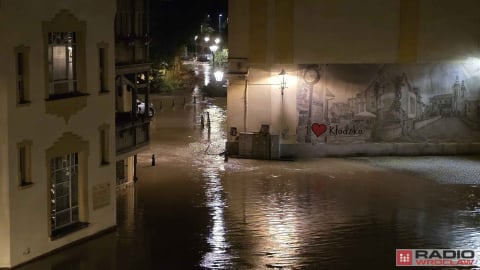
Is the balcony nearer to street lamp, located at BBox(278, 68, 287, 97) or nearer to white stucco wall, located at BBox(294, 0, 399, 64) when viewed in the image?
street lamp, located at BBox(278, 68, 287, 97)

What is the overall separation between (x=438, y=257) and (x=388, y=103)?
15239mm

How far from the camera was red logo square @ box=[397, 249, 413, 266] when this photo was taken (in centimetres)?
2014

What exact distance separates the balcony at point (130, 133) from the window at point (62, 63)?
3866mm

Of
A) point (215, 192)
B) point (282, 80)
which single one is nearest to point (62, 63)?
point (215, 192)

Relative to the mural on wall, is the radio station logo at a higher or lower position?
lower

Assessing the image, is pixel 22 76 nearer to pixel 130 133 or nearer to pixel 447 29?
pixel 130 133

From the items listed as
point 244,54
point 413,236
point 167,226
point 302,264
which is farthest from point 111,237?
point 244,54

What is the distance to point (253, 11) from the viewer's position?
112 ft

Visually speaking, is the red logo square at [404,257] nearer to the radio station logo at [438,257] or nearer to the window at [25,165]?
the radio station logo at [438,257]

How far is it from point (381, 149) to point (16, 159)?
19.5m

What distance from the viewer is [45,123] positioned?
20500 mm

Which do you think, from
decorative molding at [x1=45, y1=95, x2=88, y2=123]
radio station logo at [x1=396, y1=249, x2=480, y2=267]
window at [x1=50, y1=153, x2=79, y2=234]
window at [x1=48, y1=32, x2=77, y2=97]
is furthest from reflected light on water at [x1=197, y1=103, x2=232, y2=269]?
window at [x1=48, y1=32, x2=77, y2=97]

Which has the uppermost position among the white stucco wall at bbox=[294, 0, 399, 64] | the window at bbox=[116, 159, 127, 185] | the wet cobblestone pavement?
the white stucco wall at bbox=[294, 0, 399, 64]

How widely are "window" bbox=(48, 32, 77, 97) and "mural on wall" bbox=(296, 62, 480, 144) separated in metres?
14.4
